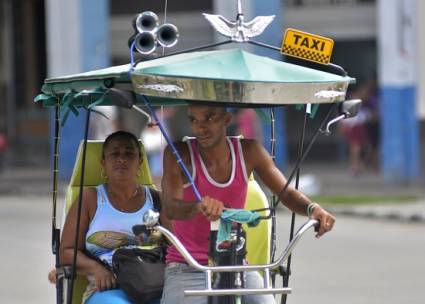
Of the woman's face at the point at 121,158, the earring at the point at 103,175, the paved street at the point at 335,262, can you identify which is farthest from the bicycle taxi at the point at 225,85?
the paved street at the point at 335,262

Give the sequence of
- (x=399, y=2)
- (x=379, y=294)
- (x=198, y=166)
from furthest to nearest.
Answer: (x=399, y=2) → (x=379, y=294) → (x=198, y=166)

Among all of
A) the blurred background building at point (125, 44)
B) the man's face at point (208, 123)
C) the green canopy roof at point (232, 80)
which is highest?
the blurred background building at point (125, 44)

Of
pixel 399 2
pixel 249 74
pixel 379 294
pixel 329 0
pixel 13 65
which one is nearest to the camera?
pixel 249 74

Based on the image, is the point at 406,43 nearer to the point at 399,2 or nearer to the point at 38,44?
the point at 399,2

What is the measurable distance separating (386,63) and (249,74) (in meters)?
16.3

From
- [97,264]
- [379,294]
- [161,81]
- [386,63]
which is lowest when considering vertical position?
[379,294]

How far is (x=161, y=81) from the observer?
518 centimetres

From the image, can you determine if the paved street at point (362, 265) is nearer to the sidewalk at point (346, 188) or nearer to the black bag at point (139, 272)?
the sidewalk at point (346, 188)

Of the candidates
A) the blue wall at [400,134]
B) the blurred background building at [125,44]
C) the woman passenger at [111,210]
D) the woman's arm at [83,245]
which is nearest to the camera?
the woman's arm at [83,245]

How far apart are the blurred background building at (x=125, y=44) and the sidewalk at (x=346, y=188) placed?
53cm

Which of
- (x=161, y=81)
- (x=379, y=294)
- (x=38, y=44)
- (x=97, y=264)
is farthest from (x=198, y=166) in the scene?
(x=38, y=44)

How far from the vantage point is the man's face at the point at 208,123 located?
553 centimetres

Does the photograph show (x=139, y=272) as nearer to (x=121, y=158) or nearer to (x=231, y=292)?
(x=121, y=158)

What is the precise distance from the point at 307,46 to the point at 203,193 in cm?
85
